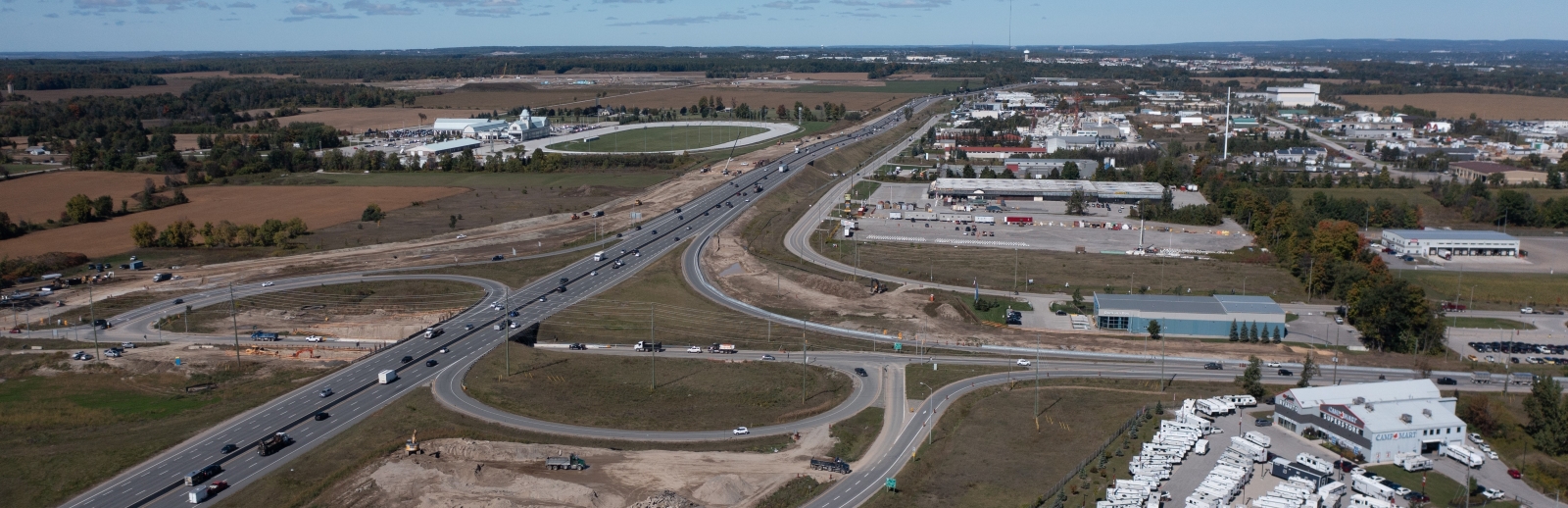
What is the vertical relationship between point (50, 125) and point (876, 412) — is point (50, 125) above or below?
above

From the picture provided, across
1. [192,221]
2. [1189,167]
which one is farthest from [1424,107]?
[192,221]

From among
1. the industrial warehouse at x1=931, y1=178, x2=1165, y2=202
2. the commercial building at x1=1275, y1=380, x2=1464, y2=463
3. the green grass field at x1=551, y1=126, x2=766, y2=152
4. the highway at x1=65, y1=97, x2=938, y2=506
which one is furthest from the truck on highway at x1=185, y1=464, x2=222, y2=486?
the green grass field at x1=551, y1=126, x2=766, y2=152

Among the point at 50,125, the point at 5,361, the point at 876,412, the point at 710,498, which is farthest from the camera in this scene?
the point at 50,125

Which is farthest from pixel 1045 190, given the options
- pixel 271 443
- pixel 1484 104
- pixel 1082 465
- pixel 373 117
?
pixel 1484 104

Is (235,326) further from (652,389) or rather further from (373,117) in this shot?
(373,117)

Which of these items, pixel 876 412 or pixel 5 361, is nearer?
pixel 876 412

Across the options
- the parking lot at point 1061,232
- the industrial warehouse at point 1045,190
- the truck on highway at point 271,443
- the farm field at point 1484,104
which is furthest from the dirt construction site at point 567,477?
the farm field at point 1484,104

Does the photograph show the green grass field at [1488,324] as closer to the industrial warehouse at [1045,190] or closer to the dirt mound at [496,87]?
the industrial warehouse at [1045,190]

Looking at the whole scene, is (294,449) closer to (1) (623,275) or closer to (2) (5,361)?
(2) (5,361)

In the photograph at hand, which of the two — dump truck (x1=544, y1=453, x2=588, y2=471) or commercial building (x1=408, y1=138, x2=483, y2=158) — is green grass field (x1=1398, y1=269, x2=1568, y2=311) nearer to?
dump truck (x1=544, y1=453, x2=588, y2=471)
